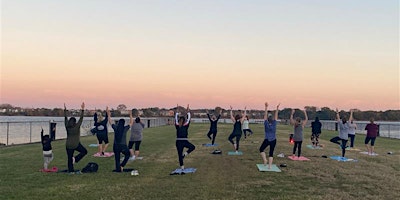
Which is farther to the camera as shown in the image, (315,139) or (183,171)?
(315,139)

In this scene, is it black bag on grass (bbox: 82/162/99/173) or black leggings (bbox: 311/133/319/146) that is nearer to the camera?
black bag on grass (bbox: 82/162/99/173)

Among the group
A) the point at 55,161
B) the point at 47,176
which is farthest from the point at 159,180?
the point at 55,161

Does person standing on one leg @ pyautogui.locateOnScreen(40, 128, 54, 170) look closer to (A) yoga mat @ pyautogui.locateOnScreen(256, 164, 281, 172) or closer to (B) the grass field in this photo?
(B) the grass field

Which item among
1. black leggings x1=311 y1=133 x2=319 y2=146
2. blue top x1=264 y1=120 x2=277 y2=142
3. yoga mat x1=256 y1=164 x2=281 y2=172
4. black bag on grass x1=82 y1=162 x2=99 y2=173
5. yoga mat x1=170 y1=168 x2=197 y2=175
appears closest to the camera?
yoga mat x1=170 y1=168 x2=197 y2=175

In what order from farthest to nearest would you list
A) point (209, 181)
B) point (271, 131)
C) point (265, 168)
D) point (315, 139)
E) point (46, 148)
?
point (315, 139), point (265, 168), point (271, 131), point (46, 148), point (209, 181)

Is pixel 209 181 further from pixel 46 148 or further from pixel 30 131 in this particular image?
pixel 30 131

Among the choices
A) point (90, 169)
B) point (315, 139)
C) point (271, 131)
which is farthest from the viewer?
point (315, 139)

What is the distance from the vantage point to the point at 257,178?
508 inches

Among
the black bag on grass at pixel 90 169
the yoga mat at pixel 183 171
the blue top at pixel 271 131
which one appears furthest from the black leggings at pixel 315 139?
the black bag on grass at pixel 90 169

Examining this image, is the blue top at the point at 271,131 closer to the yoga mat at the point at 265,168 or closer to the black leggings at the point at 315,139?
the yoga mat at the point at 265,168

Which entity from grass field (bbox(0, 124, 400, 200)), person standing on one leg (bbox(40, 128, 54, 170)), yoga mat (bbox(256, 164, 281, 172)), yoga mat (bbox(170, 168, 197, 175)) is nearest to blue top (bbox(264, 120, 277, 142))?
yoga mat (bbox(256, 164, 281, 172))

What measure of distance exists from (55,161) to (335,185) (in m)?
11.8

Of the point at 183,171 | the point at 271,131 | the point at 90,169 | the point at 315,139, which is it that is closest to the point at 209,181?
the point at 183,171

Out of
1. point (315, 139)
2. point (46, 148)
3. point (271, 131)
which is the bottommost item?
point (315, 139)
